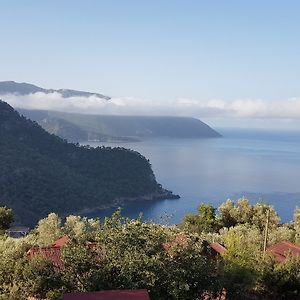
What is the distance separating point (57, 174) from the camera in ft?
398

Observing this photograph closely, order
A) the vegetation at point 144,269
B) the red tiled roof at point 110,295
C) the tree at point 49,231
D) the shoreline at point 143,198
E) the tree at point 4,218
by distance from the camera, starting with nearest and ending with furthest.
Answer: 1. the red tiled roof at point 110,295
2. the vegetation at point 144,269
3. the tree at point 49,231
4. the tree at point 4,218
5. the shoreline at point 143,198

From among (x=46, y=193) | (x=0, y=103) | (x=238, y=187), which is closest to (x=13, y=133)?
(x=0, y=103)

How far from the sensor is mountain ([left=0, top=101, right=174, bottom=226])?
104312mm

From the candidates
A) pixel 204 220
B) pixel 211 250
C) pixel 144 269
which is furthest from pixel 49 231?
pixel 144 269

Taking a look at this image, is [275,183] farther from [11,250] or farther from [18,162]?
[11,250]

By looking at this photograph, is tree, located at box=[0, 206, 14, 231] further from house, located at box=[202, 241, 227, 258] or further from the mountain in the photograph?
the mountain

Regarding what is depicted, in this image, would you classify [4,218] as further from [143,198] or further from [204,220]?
[143,198]

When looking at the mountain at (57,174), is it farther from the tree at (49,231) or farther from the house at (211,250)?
the house at (211,250)

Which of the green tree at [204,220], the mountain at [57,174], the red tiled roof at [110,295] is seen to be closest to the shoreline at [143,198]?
the mountain at [57,174]

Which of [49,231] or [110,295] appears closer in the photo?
[110,295]

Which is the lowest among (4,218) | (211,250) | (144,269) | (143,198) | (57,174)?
(143,198)

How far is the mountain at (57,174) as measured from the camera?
342 feet

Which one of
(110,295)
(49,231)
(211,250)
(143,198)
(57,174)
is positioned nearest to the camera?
(110,295)

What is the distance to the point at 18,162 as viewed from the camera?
368 ft
